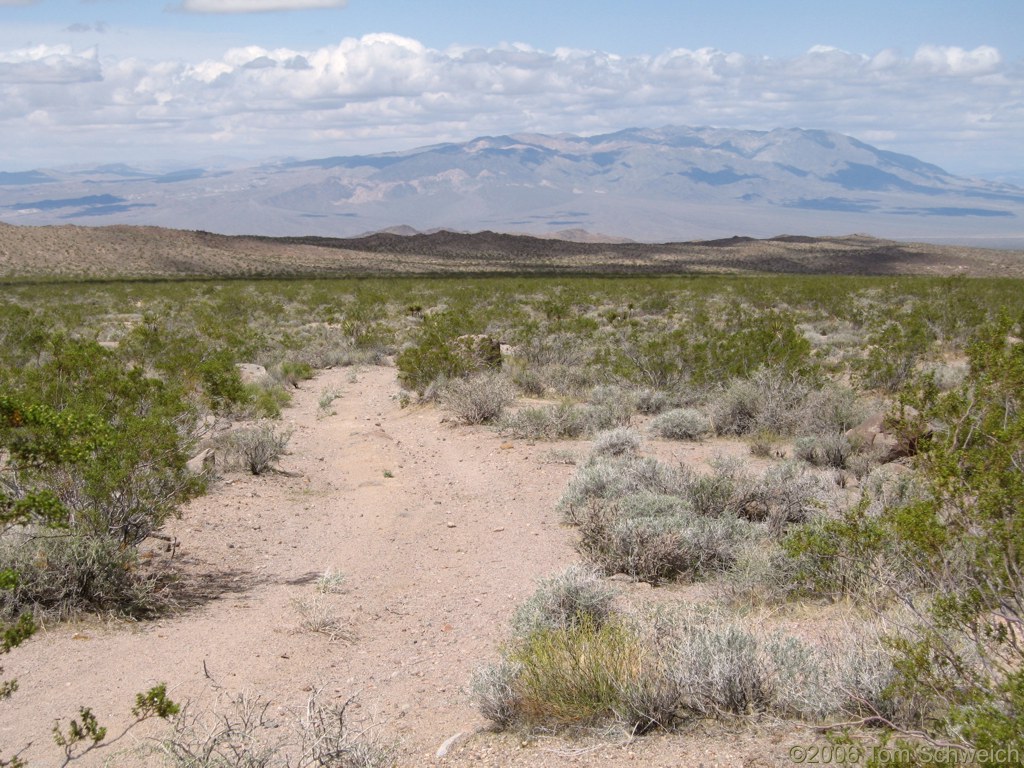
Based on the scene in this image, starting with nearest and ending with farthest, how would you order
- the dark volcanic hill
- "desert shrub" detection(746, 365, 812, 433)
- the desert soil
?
the desert soil
"desert shrub" detection(746, 365, 812, 433)
the dark volcanic hill

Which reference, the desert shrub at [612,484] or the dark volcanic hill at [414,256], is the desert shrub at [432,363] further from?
the dark volcanic hill at [414,256]

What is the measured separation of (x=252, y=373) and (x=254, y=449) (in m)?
6.11

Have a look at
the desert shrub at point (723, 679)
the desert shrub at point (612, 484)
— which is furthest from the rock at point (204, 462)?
the desert shrub at point (723, 679)

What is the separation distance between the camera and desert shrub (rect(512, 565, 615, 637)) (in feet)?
17.6

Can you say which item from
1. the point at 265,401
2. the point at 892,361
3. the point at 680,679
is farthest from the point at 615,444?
the point at 892,361

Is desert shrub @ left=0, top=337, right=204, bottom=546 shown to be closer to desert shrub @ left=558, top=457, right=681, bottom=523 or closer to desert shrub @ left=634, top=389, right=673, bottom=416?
desert shrub @ left=558, top=457, right=681, bottom=523

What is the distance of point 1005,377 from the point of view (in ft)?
15.3

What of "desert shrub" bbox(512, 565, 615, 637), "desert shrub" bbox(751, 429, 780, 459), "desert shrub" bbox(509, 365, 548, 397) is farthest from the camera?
"desert shrub" bbox(509, 365, 548, 397)

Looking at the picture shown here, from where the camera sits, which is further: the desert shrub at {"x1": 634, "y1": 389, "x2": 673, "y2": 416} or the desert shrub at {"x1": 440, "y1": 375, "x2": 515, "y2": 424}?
the desert shrub at {"x1": 634, "y1": 389, "x2": 673, "y2": 416}

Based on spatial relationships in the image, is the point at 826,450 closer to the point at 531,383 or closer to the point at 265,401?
the point at 531,383

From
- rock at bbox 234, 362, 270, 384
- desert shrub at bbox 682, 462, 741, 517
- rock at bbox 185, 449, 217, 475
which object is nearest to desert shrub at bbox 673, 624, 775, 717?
desert shrub at bbox 682, 462, 741, 517

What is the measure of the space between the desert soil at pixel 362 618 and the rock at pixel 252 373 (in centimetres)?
421

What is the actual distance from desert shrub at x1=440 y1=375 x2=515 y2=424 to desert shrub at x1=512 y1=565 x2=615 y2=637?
23.0 ft

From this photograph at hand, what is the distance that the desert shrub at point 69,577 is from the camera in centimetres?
594
